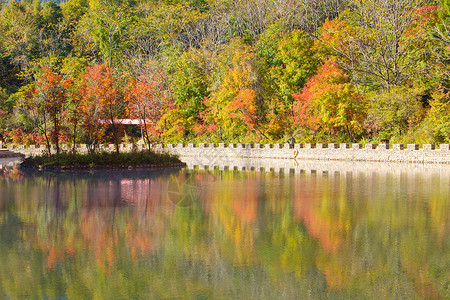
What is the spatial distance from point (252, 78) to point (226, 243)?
4180 cm

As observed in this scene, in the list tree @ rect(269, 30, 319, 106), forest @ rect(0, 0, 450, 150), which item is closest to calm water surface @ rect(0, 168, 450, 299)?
forest @ rect(0, 0, 450, 150)

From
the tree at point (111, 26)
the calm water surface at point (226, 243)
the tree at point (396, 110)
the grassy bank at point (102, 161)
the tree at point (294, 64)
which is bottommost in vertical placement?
the calm water surface at point (226, 243)

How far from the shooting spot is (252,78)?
173 feet

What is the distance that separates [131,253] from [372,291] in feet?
15.8

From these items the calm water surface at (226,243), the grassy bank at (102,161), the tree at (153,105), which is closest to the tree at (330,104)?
the tree at (153,105)

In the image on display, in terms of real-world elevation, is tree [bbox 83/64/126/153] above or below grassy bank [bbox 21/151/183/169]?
above

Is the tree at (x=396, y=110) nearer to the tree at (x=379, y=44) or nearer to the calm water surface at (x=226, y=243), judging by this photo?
the tree at (x=379, y=44)

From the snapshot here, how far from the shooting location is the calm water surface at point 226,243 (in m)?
9.02

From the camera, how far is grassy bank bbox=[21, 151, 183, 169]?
33.3 metres

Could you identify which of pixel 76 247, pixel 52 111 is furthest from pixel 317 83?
pixel 76 247

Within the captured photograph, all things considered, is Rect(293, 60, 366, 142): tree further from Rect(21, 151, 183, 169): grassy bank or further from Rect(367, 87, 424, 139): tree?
Rect(21, 151, 183, 169): grassy bank

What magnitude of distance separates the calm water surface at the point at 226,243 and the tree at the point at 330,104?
2498 cm

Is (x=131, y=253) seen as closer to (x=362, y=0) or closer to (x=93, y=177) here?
(x=93, y=177)

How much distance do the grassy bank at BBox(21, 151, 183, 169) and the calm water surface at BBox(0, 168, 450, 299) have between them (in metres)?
11.5
